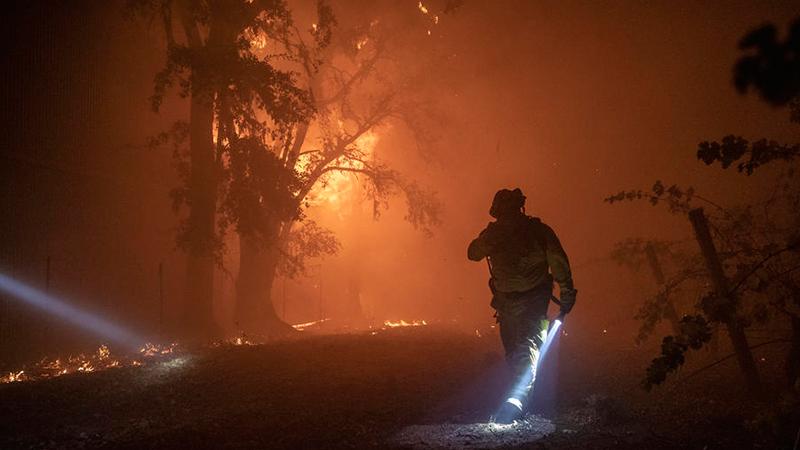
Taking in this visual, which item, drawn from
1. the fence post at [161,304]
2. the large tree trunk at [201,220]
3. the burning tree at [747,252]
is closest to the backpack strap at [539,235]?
the burning tree at [747,252]

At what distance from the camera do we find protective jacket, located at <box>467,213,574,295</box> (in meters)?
5.93

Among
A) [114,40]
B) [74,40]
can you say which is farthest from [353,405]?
[114,40]

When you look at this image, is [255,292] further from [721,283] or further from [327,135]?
[721,283]

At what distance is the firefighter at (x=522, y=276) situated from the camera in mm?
5875

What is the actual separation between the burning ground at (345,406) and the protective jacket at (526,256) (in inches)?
49.1

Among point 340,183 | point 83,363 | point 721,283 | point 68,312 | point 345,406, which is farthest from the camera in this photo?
point 340,183

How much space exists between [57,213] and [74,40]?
4.46 metres

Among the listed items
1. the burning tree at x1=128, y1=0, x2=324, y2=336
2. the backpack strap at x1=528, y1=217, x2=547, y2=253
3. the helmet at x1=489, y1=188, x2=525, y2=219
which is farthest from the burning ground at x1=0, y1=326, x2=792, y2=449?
the burning tree at x1=128, y1=0, x2=324, y2=336

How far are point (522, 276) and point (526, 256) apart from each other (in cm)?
20

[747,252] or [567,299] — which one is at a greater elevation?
[747,252]

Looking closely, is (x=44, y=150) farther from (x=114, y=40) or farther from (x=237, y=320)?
(x=237, y=320)

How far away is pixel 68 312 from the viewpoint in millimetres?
14867

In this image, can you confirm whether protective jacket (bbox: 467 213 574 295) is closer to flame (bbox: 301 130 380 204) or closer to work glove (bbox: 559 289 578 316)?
work glove (bbox: 559 289 578 316)

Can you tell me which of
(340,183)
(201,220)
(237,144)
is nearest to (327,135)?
(237,144)
